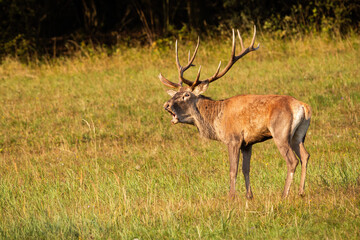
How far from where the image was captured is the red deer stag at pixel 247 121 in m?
5.80

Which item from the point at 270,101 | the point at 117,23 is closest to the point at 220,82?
the point at 270,101

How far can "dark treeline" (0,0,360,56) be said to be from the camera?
16500 millimetres

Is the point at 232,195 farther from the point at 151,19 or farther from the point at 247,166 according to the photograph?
the point at 151,19

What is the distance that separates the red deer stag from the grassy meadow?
364 millimetres

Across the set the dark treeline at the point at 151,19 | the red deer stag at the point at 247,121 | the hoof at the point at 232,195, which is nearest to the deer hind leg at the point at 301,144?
the red deer stag at the point at 247,121

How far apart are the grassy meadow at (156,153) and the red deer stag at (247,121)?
14.3 inches

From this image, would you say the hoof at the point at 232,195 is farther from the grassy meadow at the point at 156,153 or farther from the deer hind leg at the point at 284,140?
the deer hind leg at the point at 284,140

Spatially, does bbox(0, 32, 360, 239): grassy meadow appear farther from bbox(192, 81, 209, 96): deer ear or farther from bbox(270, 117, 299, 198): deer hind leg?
bbox(192, 81, 209, 96): deer ear

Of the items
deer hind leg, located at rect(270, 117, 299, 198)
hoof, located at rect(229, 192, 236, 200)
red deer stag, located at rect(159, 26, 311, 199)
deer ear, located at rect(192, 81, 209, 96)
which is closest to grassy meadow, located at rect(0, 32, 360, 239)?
hoof, located at rect(229, 192, 236, 200)

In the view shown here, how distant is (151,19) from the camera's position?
18.2m

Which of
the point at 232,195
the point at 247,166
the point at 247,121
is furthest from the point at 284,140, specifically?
the point at 232,195

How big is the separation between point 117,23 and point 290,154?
64.0 feet

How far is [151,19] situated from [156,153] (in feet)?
33.9

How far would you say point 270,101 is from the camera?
5.99 meters
